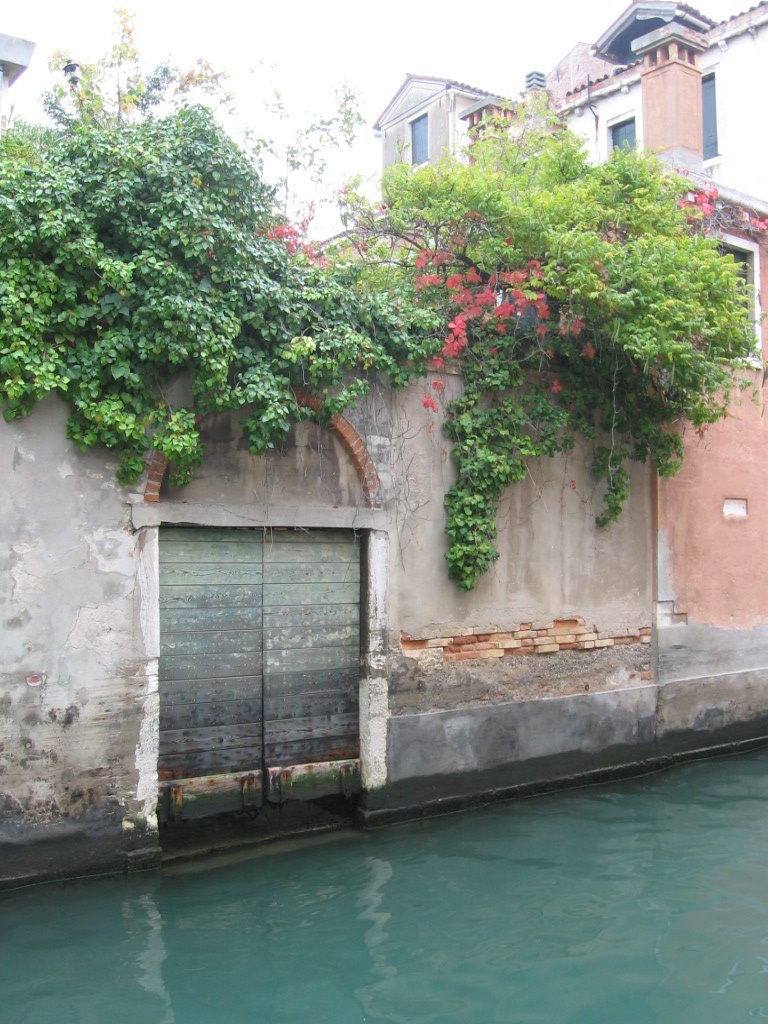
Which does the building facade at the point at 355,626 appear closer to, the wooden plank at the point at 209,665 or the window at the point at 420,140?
the wooden plank at the point at 209,665

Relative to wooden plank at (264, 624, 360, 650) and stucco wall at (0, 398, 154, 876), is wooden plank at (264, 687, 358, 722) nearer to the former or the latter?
wooden plank at (264, 624, 360, 650)

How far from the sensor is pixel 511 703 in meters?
6.93

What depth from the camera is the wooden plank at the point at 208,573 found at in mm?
5723

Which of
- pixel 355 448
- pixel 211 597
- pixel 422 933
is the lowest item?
pixel 422 933

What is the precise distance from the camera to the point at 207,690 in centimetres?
590

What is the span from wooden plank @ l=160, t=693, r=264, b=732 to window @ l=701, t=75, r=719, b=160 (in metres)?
13.3

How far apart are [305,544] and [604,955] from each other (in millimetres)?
3108

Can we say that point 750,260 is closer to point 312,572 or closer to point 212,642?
point 312,572

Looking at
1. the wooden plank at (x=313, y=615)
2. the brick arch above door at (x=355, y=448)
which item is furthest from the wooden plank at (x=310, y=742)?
the brick arch above door at (x=355, y=448)

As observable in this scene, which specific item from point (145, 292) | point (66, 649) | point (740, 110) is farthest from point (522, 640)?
point (740, 110)

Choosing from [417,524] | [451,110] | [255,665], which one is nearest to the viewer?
[255,665]

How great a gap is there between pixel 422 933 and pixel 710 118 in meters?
14.7

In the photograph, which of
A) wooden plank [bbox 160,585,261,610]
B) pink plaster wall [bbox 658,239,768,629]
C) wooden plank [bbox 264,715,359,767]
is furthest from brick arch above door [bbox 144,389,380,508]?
pink plaster wall [bbox 658,239,768,629]

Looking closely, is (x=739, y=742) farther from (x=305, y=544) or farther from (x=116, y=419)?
(x=116, y=419)
